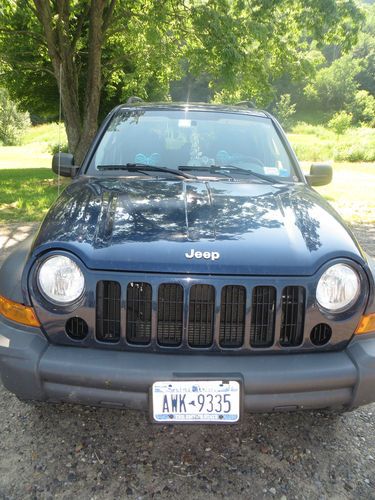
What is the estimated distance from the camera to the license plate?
1934 millimetres

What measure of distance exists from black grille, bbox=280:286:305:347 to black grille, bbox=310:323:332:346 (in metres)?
0.08

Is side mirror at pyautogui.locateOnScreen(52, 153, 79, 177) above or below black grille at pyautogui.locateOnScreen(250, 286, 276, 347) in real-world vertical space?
above

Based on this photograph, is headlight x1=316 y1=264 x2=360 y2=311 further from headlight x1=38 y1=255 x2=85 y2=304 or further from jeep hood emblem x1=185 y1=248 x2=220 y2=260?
headlight x1=38 y1=255 x2=85 y2=304

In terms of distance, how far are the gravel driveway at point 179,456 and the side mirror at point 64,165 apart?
1760 mm

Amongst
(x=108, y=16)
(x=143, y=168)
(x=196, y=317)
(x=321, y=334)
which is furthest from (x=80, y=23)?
(x=321, y=334)

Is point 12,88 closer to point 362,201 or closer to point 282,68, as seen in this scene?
point 282,68

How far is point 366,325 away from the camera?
215 cm

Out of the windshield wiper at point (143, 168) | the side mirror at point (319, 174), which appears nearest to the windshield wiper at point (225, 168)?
the windshield wiper at point (143, 168)

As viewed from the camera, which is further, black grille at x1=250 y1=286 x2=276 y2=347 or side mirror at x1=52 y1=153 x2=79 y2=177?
side mirror at x1=52 y1=153 x2=79 y2=177

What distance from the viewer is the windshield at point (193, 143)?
335 centimetres

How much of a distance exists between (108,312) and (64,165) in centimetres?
194

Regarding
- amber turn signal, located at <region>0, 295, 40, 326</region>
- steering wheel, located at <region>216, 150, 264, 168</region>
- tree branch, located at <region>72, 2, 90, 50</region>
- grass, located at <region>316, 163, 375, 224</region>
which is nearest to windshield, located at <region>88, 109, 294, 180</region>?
steering wheel, located at <region>216, 150, 264, 168</region>

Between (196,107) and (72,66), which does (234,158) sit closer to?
(196,107)

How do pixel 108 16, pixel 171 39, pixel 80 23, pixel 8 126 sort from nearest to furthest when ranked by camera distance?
pixel 108 16
pixel 171 39
pixel 80 23
pixel 8 126
